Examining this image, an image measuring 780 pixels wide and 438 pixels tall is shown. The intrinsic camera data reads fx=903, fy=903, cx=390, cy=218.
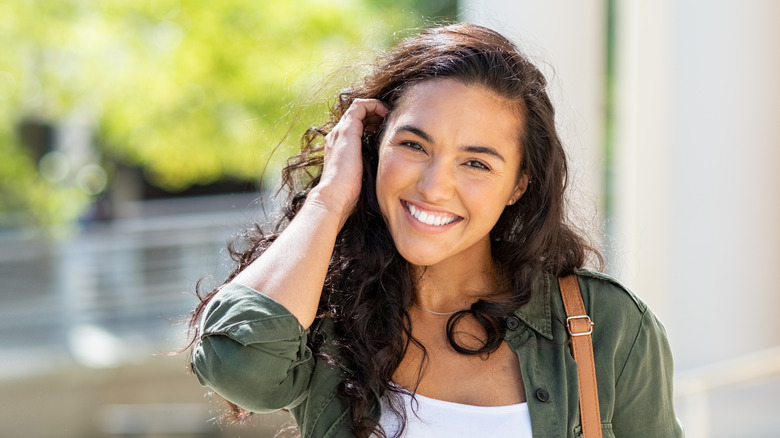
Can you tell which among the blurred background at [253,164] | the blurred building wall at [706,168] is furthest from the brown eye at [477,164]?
the blurred building wall at [706,168]

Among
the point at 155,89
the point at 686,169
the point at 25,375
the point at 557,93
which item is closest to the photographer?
the point at 557,93

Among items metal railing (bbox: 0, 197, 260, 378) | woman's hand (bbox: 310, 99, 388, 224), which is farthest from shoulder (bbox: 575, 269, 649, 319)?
metal railing (bbox: 0, 197, 260, 378)

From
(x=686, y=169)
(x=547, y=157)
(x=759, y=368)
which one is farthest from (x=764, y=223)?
(x=547, y=157)

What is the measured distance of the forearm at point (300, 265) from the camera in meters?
2.04

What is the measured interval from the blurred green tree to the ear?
643cm

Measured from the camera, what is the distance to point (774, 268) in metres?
5.06

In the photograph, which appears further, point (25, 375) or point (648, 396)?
point (25, 375)

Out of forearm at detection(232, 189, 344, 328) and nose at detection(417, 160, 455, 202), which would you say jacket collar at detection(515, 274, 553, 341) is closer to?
nose at detection(417, 160, 455, 202)

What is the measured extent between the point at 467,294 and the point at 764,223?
11.1 feet

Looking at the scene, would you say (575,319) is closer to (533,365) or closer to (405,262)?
(533,365)

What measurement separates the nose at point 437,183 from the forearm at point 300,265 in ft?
0.87

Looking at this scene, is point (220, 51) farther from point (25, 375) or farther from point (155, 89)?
point (25, 375)

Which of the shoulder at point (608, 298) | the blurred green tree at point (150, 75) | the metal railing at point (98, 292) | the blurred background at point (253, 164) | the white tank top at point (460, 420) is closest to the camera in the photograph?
the white tank top at point (460, 420)

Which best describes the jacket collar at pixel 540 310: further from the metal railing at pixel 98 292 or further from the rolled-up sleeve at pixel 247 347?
the metal railing at pixel 98 292
